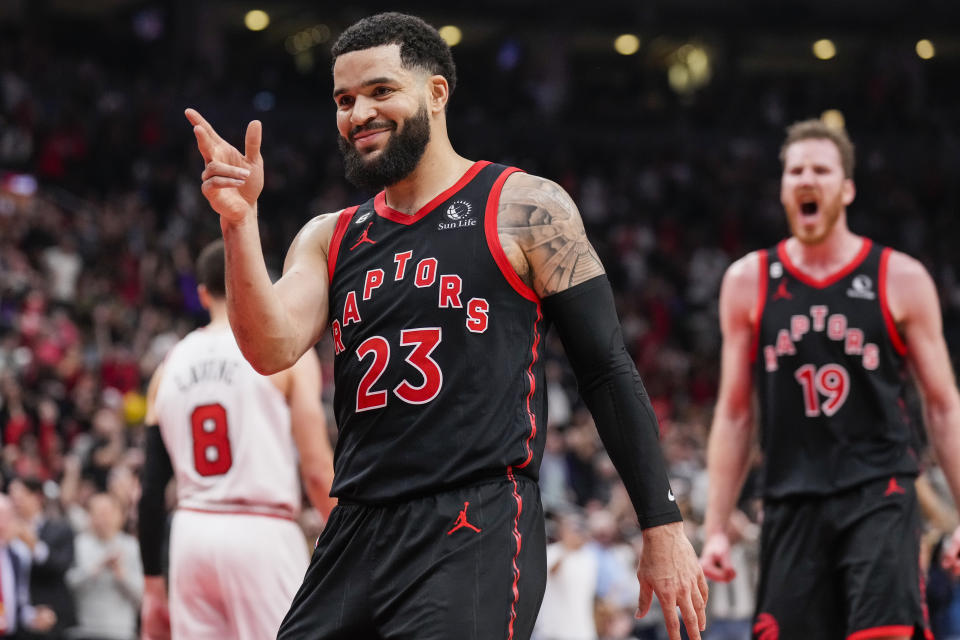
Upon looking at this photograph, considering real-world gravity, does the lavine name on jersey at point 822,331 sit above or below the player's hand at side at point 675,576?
above

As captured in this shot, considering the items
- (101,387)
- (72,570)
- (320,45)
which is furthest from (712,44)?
(72,570)

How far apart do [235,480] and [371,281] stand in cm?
232

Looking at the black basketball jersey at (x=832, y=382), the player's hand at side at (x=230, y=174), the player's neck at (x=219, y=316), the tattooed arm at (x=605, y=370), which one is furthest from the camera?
the player's neck at (x=219, y=316)

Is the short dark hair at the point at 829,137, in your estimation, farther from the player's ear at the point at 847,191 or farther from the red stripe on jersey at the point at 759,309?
the red stripe on jersey at the point at 759,309

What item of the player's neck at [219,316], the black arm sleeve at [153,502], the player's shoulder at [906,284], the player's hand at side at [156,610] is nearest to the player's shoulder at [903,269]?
the player's shoulder at [906,284]

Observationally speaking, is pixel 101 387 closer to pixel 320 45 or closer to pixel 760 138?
pixel 320 45

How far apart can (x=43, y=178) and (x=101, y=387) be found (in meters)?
5.77

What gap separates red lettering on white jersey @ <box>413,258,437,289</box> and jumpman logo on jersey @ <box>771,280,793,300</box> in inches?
98.7

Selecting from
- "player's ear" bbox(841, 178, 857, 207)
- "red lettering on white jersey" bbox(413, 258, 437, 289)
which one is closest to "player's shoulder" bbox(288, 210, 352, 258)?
"red lettering on white jersey" bbox(413, 258, 437, 289)

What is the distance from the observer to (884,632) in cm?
514

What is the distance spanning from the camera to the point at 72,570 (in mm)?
11336

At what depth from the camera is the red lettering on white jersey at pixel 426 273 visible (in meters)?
3.68

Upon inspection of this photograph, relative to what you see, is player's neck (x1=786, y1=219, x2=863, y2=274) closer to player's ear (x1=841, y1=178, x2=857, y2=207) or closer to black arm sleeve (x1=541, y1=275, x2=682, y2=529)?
player's ear (x1=841, y1=178, x2=857, y2=207)

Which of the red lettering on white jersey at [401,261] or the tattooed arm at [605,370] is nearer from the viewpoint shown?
the tattooed arm at [605,370]
